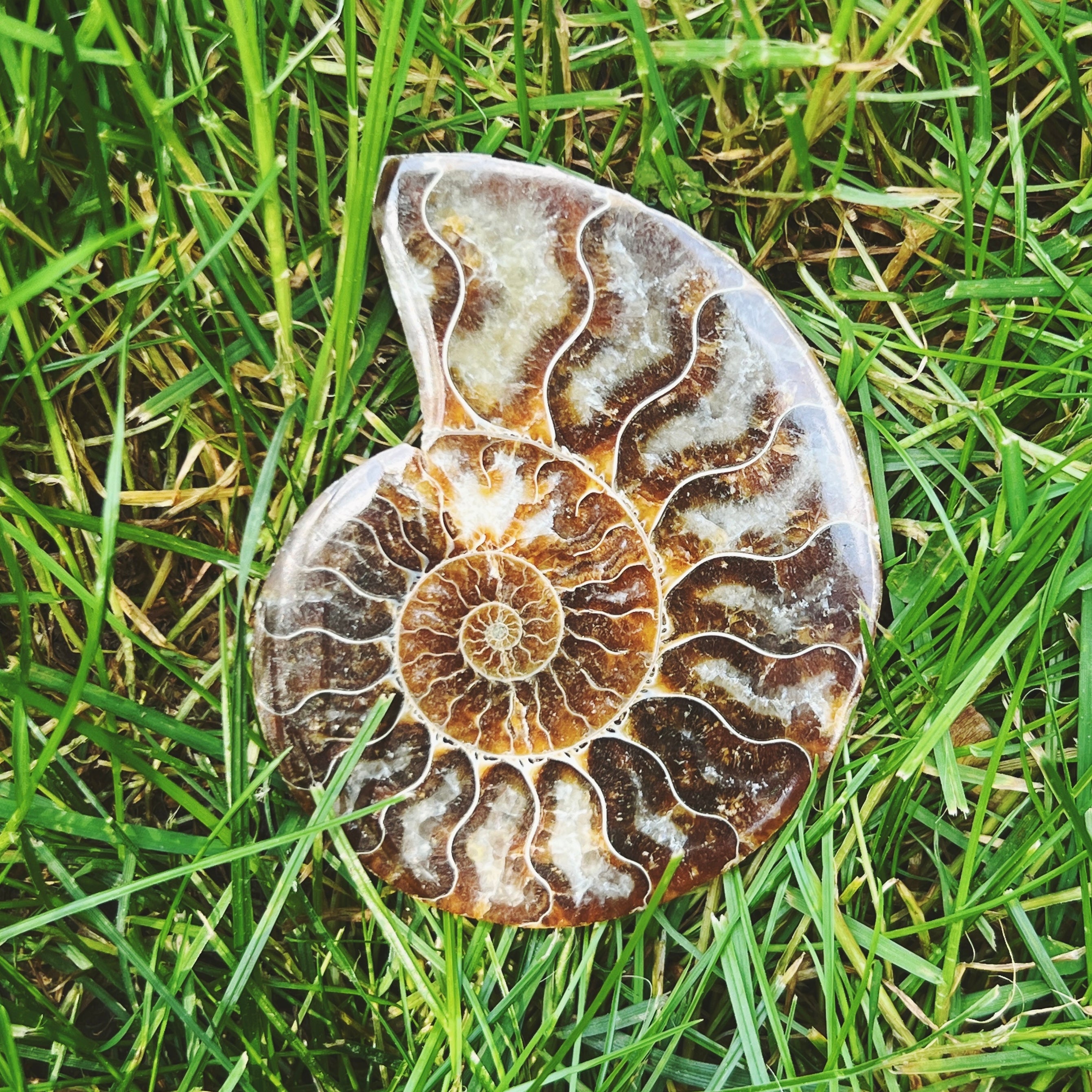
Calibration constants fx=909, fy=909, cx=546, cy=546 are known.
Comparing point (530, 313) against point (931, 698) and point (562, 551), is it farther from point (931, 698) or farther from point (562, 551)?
point (931, 698)

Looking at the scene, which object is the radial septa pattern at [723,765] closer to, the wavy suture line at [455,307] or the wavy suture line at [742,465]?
the wavy suture line at [742,465]

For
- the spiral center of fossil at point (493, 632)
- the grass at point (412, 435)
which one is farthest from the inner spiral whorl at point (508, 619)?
the grass at point (412, 435)

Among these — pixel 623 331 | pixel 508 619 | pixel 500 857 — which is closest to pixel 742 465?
pixel 623 331

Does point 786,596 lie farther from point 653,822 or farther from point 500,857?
point 500,857

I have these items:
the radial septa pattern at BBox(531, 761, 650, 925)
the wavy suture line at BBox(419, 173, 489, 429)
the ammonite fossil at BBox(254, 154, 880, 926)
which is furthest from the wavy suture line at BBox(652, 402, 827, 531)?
the radial septa pattern at BBox(531, 761, 650, 925)

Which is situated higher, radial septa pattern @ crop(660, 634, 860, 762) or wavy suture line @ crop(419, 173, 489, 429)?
wavy suture line @ crop(419, 173, 489, 429)

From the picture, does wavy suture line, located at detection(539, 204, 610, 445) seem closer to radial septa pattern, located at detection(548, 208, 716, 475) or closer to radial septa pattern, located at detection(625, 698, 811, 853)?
radial septa pattern, located at detection(548, 208, 716, 475)
